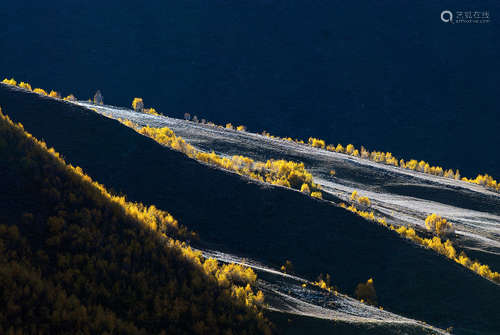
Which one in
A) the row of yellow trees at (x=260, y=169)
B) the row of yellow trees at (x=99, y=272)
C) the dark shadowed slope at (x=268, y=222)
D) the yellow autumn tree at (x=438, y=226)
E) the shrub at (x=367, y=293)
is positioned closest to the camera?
the row of yellow trees at (x=99, y=272)

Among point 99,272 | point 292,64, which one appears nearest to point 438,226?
point 99,272

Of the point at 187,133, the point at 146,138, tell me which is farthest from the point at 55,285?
the point at 187,133

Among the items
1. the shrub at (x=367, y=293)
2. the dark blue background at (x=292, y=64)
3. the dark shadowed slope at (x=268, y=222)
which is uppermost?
the dark blue background at (x=292, y=64)

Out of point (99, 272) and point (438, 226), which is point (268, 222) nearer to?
point (438, 226)

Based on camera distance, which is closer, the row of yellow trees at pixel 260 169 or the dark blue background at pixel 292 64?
the row of yellow trees at pixel 260 169

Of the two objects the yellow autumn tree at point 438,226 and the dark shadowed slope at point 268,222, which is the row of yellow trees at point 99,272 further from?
the yellow autumn tree at point 438,226

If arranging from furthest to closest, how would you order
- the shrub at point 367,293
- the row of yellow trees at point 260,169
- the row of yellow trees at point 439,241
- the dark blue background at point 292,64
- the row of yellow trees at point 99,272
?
the dark blue background at point 292,64, the row of yellow trees at point 260,169, the row of yellow trees at point 439,241, the shrub at point 367,293, the row of yellow trees at point 99,272

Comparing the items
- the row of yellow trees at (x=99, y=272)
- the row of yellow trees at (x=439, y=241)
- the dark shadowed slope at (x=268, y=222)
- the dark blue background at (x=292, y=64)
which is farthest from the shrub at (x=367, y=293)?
the dark blue background at (x=292, y=64)
